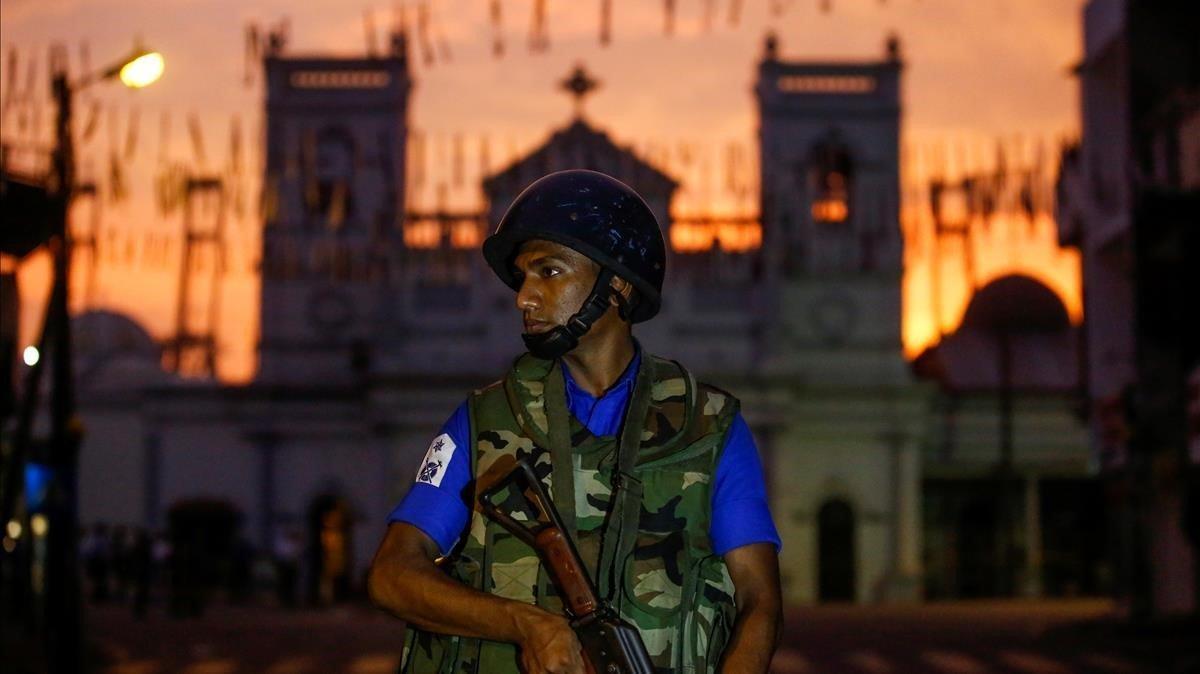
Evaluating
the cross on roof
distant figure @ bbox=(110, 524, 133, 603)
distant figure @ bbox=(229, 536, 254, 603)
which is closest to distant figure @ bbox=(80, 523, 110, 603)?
distant figure @ bbox=(110, 524, 133, 603)

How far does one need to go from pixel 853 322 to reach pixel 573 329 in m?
54.4

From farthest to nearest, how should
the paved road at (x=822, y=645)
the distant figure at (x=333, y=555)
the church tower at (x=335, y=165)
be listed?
the church tower at (x=335, y=165)
the distant figure at (x=333, y=555)
the paved road at (x=822, y=645)

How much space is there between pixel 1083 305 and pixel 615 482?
37909mm

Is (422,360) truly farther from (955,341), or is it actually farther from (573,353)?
(573,353)

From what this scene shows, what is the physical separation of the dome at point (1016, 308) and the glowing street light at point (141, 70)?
158 feet

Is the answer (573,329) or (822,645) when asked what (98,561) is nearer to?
(822,645)

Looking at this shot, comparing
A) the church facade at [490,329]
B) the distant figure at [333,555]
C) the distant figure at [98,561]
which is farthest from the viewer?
the church facade at [490,329]

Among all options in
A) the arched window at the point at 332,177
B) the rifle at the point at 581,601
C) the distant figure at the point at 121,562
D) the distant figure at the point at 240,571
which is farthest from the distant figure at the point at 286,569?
the rifle at the point at 581,601

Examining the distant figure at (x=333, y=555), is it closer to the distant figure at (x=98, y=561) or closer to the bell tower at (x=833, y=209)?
the distant figure at (x=98, y=561)

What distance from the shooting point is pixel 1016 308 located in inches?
2485

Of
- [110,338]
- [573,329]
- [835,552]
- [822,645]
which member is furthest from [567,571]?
[110,338]

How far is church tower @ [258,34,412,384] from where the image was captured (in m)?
56.9

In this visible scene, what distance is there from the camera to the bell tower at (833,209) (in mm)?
55812

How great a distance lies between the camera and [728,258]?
191 feet
